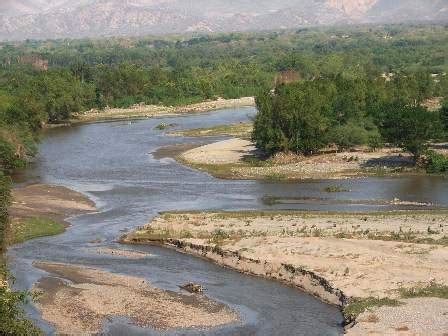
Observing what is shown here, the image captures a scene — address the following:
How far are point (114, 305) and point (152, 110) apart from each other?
99362mm

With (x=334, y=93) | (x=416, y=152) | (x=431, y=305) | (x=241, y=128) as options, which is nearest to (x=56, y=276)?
(x=431, y=305)

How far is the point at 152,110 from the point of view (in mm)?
136500

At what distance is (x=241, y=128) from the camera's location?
351ft

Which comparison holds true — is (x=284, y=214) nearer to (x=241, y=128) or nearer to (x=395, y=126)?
(x=395, y=126)

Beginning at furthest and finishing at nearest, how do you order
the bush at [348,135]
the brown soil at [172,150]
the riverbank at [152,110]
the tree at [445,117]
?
the riverbank at [152,110] < the brown soil at [172,150] < the bush at [348,135] < the tree at [445,117]

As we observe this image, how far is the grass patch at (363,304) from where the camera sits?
35.5 meters

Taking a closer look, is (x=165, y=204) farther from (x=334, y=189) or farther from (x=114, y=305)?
(x=114, y=305)

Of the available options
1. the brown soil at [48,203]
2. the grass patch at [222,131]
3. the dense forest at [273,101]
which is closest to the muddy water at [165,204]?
the brown soil at [48,203]

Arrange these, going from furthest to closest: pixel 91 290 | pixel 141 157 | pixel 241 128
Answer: pixel 241 128 < pixel 141 157 < pixel 91 290

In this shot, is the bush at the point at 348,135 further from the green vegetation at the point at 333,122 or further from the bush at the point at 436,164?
the bush at the point at 436,164

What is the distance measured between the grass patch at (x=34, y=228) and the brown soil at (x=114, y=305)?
8.30m

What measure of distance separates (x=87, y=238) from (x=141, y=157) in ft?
112

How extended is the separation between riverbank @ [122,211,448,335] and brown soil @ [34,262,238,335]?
17.9ft

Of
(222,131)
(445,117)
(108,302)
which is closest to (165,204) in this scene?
(108,302)
